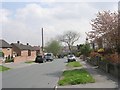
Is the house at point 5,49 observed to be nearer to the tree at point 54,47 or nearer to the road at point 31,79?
the road at point 31,79

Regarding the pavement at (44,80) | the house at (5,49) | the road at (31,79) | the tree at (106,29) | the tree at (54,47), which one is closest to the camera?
the pavement at (44,80)

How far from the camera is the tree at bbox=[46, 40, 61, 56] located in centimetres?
12041

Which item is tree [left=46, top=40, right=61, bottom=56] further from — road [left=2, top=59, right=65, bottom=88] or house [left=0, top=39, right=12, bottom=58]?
road [left=2, top=59, right=65, bottom=88]

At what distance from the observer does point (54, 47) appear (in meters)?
121

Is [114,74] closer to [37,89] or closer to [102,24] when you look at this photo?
[37,89]

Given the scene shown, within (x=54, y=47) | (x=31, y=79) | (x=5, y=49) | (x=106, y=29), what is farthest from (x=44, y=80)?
(x=54, y=47)

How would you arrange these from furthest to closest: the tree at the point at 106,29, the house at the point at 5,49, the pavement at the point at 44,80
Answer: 1. the house at the point at 5,49
2. the tree at the point at 106,29
3. the pavement at the point at 44,80

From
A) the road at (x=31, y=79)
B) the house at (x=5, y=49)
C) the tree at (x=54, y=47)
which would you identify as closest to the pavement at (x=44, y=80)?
the road at (x=31, y=79)

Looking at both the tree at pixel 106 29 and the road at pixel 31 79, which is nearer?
the road at pixel 31 79

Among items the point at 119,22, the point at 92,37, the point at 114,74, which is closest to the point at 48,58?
the point at 92,37

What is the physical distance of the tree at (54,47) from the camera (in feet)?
395

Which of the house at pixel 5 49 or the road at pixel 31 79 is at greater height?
the house at pixel 5 49

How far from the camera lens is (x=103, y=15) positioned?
3105cm

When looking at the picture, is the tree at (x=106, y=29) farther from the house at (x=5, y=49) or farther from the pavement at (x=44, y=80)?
the house at (x=5, y=49)
